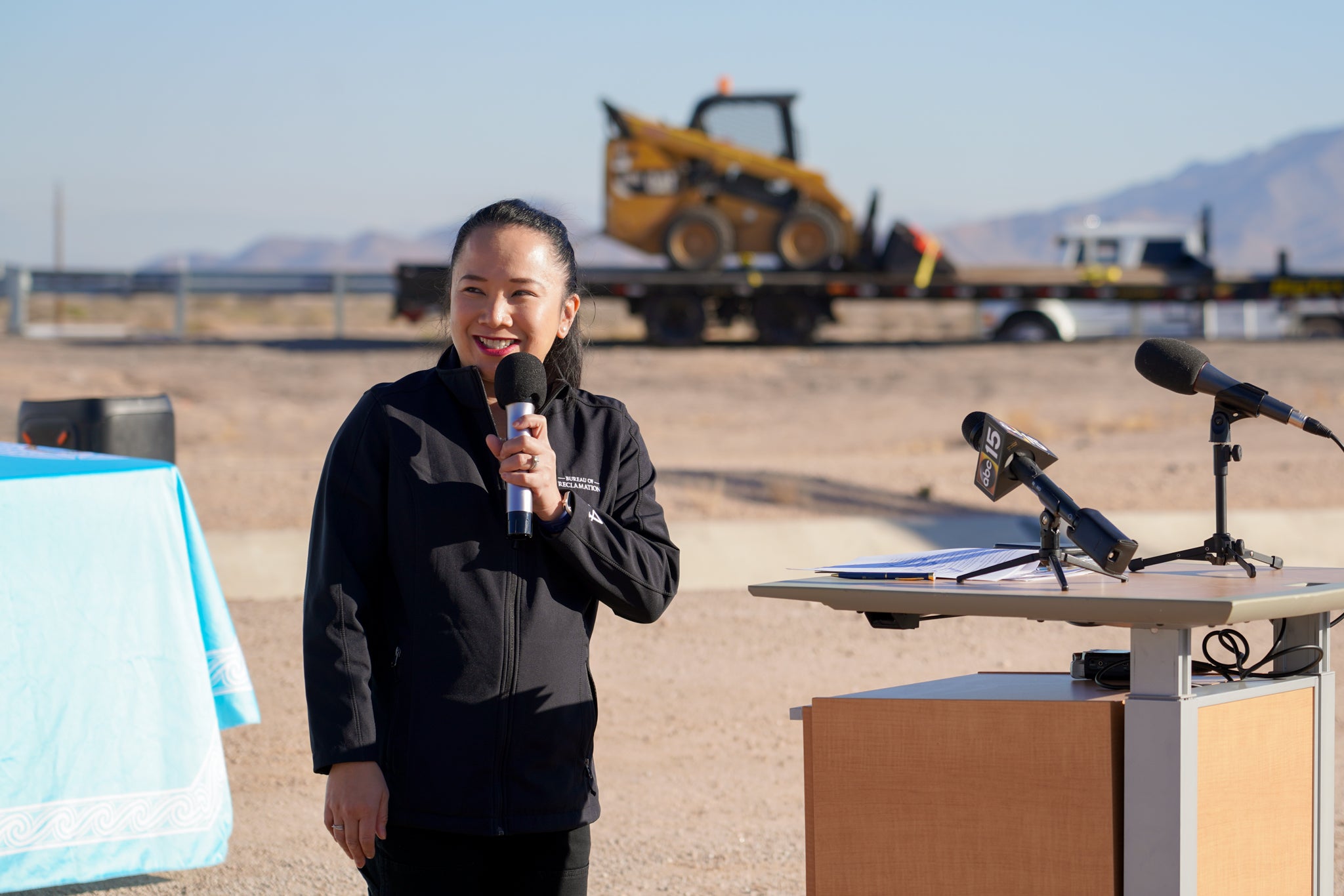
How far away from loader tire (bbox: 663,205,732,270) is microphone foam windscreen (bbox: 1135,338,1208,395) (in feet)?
71.2

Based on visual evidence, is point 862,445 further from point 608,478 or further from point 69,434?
point 608,478

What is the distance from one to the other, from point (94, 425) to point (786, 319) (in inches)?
748

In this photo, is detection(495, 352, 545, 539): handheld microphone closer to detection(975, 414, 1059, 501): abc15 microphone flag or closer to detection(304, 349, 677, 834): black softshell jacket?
A: detection(304, 349, 677, 834): black softshell jacket

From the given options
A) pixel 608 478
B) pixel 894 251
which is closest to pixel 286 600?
pixel 608 478

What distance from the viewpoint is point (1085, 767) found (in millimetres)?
2264

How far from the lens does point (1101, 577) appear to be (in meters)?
2.54

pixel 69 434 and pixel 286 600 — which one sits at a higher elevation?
pixel 69 434

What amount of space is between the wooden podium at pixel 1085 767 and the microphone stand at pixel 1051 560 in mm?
55

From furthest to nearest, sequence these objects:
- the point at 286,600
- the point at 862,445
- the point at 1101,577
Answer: the point at 862,445 → the point at 286,600 → the point at 1101,577

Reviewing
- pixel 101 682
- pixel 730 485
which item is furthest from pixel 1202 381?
pixel 730 485

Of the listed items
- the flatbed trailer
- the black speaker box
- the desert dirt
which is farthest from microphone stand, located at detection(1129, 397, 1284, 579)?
the flatbed trailer

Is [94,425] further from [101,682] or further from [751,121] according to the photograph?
[751,121]

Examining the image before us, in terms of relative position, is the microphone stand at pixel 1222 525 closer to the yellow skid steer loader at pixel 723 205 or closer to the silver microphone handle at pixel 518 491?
the silver microphone handle at pixel 518 491

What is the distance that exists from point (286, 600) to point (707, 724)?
3530mm
